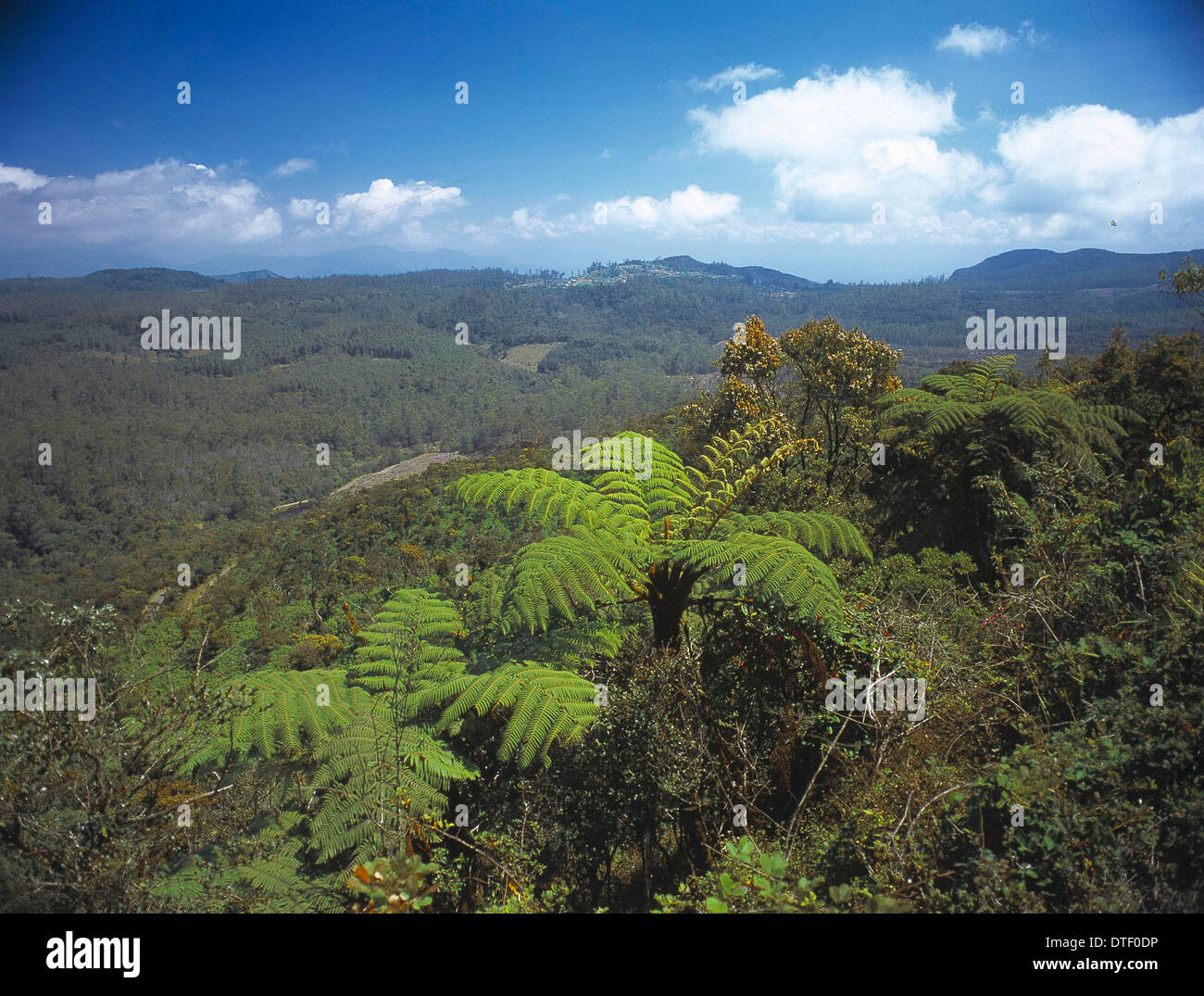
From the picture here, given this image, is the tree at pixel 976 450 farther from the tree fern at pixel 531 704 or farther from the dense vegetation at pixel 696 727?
the tree fern at pixel 531 704

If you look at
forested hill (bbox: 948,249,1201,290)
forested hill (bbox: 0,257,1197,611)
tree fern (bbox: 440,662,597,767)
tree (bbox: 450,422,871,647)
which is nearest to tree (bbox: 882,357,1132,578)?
tree (bbox: 450,422,871,647)

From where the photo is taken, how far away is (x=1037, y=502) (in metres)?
5.07

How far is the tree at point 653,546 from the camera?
3490 mm

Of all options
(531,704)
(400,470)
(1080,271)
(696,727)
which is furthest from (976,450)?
(1080,271)

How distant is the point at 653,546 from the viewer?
3.96 m

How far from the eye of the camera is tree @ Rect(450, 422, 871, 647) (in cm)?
349

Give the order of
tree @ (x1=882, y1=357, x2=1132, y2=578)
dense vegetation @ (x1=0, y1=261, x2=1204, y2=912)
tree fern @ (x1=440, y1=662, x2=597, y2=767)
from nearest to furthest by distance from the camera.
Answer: dense vegetation @ (x1=0, y1=261, x2=1204, y2=912)
tree fern @ (x1=440, y1=662, x2=597, y2=767)
tree @ (x1=882, y1=357, x2=1132, y2=578)

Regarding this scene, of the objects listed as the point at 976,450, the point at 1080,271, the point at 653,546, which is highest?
the point at 1080,271

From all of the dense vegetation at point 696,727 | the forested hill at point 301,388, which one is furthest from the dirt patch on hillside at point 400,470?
the dense vegetation at point 696,727

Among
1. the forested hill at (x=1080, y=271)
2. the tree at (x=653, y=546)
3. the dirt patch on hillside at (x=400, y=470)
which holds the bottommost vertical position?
the dirt patch on hillside at (x=400, y=470)

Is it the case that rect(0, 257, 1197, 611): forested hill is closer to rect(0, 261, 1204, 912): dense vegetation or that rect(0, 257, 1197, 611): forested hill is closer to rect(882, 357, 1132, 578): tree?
rect(882, 357, 1132, 578): tree

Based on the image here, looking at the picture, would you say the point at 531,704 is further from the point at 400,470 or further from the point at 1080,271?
the point at 1080,271
